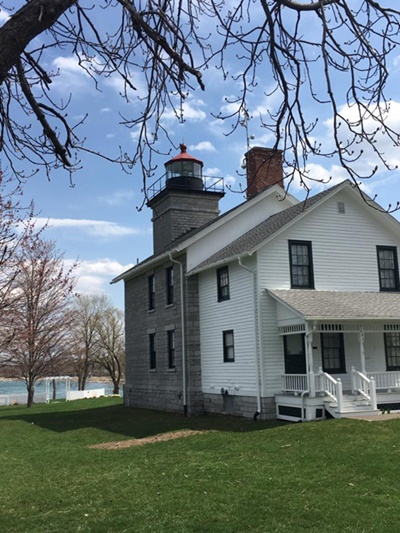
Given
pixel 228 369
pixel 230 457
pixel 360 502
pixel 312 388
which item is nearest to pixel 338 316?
pixel 312 388

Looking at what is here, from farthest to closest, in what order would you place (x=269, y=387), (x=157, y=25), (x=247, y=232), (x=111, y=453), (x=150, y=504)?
(x=247, y=232)
(x=269, y=387)
(x=111, y=453)
(x=150, y=504)
(x=157, y=25)

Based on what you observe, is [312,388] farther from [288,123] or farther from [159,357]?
[288,123]

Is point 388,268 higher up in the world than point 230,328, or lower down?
higher up

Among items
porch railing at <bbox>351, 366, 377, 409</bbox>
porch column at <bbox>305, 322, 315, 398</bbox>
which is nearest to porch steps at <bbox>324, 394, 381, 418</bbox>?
porch railing at <bbox>351, 366, 377, 409</bbox>

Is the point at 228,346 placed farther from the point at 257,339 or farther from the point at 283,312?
the point at 283,312

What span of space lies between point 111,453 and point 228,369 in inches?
263

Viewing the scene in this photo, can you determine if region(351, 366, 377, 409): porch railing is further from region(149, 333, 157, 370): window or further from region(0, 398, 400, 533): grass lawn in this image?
region(149, 333, 157, 370): window

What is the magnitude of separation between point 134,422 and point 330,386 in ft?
24.7

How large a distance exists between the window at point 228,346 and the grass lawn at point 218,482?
3.06 metres

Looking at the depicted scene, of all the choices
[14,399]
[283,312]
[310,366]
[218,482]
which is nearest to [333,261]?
[283,312]

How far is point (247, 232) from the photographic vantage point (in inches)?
864

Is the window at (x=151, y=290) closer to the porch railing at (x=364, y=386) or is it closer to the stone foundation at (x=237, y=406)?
the stone foundation at (x=237, y=406)

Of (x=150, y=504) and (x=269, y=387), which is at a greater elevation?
(x=269, y=387)

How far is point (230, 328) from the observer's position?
19344 mm
